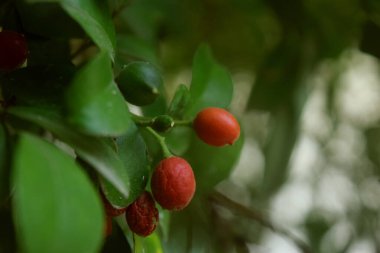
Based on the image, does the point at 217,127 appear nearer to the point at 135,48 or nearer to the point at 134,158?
the point at 134,158

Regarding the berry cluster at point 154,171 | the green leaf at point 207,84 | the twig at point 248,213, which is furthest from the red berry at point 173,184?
the twig at point 248,213

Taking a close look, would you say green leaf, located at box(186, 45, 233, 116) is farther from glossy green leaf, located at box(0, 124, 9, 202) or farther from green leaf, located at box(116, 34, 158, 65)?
glossy green leaf, located at box(0, 124, 9, 202)

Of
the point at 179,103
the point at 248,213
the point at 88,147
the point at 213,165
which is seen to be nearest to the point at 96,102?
the point at 88,147

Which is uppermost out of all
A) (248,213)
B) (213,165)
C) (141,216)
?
(141,216)

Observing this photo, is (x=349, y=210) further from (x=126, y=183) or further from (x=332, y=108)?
(x=126, y=183)

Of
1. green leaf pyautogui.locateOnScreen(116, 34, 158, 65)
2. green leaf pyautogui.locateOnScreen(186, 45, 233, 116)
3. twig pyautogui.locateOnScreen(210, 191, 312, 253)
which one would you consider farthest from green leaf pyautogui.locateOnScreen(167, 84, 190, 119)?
twig pyautogui.locateOnScreen(210, 191, 312, 253)

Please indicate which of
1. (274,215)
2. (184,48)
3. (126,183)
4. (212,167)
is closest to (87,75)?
(126,183)

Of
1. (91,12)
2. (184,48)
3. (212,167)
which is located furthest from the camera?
(184,48)
